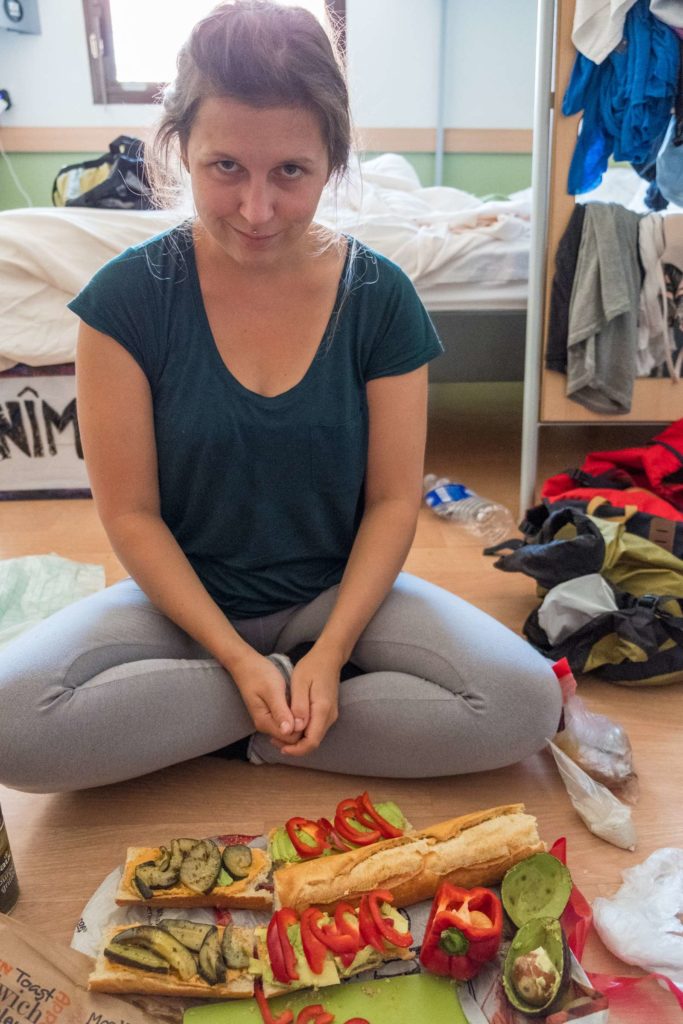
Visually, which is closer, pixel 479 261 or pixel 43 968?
pixel 43 968

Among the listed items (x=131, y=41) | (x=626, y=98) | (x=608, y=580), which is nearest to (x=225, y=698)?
(x=608, y=580)

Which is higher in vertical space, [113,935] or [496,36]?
[496,36]

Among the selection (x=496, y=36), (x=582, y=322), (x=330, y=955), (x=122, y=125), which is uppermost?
(x=496, y=36)

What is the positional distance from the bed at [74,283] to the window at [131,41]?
4.52 ft

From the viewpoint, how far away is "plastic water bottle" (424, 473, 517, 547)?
5.64 feet

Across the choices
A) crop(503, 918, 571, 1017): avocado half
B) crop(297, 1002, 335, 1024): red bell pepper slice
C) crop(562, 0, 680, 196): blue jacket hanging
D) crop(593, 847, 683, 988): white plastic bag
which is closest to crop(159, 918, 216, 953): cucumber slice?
crop(297, 1002, 335, 1024): red bell pepper slice

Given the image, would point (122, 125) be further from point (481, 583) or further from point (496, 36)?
point (481, 583)

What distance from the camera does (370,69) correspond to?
295 centimetres

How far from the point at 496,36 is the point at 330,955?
117 inches

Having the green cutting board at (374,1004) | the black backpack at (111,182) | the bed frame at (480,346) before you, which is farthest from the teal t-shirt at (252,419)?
the black backpack at (111,182)

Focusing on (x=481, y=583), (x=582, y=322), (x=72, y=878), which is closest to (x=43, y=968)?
(x=72, y=878)

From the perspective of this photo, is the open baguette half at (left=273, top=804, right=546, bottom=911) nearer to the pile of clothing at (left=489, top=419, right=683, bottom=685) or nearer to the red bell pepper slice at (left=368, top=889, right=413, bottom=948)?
the red bell pepper slice at (left=368, top=889, right=413, bottom=948)

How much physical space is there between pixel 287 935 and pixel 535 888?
24 cm

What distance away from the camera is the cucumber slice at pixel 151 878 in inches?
30.7
